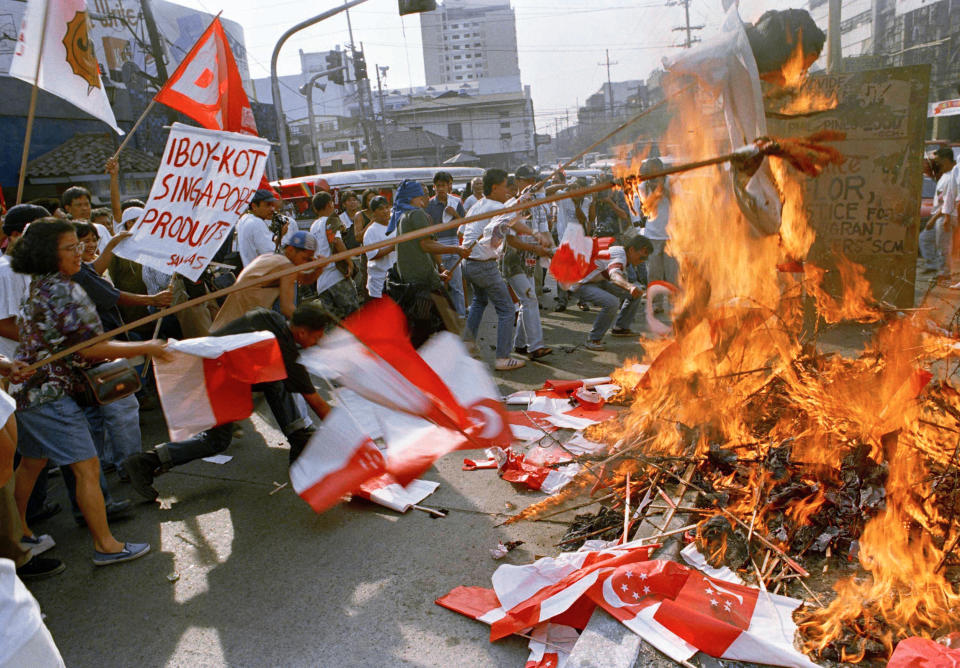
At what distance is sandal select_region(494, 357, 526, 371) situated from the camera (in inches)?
293

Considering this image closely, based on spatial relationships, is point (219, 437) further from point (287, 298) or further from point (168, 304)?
point (168, 304)

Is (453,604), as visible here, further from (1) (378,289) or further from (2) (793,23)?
(1) (378,289)

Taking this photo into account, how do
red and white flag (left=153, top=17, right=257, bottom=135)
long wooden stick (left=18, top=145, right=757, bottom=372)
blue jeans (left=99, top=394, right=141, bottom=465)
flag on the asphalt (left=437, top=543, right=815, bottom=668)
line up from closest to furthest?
long wooden stick (left=18, top=145, right=757, bottom=372) < flag on the asphalt (left=437, top=543, right=815, bottom=668) < blue jeans (left=99, top=394, right=141, bottom=465) < red and white flag (left=153, top=17, right=257, bottom=135)

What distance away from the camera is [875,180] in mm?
6918

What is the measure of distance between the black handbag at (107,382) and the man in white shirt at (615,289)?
5.09 metres

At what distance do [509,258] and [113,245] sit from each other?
387 centimetres

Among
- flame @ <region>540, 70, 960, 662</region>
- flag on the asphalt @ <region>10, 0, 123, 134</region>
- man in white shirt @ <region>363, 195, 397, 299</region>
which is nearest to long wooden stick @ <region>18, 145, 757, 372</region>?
flame @ <region>540, 70, 960, 662</region>

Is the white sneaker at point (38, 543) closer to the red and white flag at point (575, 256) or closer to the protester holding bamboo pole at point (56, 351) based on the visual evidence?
the protester holding bamboo pole at point (56, 351)

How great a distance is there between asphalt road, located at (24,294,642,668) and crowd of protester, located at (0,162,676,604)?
0.83ft

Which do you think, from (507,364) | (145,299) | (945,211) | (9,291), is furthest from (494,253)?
(945,211)

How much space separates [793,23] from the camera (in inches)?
151

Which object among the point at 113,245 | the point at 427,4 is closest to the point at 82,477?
the point at 113,245

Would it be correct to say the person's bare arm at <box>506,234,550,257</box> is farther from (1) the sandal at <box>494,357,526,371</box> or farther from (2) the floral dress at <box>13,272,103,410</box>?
(2) the floral dress at <box>13,272,103,410</box>

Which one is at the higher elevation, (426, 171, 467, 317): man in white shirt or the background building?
the background building
